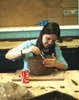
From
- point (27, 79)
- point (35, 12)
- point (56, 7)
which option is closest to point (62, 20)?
point (56, 7)

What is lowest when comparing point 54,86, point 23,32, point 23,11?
point 54,86

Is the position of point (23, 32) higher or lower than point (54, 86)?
higher

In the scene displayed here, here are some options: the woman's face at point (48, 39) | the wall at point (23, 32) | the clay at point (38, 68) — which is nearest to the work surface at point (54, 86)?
the clay at point (38, 68)

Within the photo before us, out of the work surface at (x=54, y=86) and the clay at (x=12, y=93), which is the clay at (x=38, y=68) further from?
the clay at (x=12, y=93)

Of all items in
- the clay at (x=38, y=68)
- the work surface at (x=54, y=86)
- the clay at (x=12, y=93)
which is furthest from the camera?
the clay at (x=38, y=68)

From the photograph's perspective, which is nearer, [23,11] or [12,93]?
[12,93]

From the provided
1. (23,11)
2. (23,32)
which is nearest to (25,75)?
(23,32)

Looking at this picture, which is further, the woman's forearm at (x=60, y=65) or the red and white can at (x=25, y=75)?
the woman's forearm at (x=60, y=65)

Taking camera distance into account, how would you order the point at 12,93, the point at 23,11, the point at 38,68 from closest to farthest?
the point at 12,93
the point at 38,68
the point at 23,11

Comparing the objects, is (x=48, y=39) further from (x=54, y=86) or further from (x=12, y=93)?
(x=12, y=93)

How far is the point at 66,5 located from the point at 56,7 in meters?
0.23

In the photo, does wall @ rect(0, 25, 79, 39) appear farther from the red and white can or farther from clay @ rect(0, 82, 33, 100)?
clay @ rect(0, 82, 33, 100)

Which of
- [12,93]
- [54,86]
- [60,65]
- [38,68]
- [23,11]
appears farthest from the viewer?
[23,11]

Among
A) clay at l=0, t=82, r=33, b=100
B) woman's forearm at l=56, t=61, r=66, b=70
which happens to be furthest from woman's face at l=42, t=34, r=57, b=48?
clay at l=0, t=82, r=33, b=100
